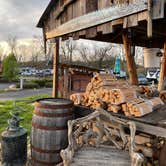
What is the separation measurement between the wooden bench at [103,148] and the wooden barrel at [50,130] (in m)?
0.35

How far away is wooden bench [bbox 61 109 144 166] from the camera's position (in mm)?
2543

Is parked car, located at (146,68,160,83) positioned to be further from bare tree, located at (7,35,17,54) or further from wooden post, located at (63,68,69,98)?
bare tree, located at (7,35,17,54)

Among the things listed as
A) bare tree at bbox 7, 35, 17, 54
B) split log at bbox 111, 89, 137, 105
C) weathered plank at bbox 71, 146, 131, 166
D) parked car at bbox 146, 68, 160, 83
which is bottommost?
weathered plank at bbox 71, 146, 131, 166

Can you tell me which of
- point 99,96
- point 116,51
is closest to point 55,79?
point 99,96

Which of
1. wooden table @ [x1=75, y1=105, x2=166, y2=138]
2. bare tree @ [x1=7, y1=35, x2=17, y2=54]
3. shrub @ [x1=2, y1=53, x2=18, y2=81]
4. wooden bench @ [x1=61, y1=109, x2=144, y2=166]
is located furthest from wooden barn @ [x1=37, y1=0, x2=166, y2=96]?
bare tree @ [x1=7, y1=35, x2=17, y2=54]

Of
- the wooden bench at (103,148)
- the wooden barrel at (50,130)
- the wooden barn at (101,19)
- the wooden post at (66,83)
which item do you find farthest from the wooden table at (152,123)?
the wooden post at (66,83)

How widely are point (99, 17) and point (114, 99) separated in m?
1.21

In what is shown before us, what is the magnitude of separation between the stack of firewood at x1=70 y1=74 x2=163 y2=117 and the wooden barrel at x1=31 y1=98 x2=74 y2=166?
0.42 meters

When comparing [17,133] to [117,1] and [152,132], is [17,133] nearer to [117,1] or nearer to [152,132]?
[152,132]

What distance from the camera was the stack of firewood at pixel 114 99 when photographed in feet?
10.0

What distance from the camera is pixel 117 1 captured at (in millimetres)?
3260

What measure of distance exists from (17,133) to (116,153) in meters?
1.49

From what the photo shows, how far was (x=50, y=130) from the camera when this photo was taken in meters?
3.21

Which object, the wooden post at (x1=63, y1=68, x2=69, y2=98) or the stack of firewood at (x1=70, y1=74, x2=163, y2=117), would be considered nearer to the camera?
the stack of firewood at (x1=70, y1=74, x2=163, y2=117)
